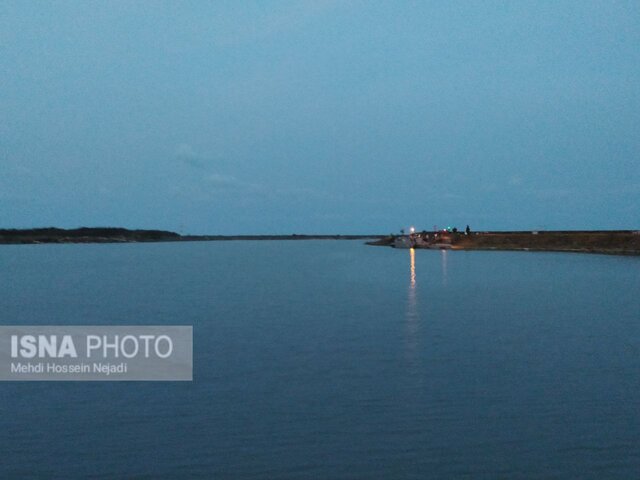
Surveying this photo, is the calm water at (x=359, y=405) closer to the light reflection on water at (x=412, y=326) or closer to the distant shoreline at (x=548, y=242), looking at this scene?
the light reflection on water at (x=412, y=326)

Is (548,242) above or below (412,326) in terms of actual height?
above

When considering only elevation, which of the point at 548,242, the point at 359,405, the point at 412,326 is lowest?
the point at 359,405

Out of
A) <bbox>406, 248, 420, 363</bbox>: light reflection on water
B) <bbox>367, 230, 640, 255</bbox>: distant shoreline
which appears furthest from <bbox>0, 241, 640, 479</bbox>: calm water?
<bbox>367, 230, 640, 255</bbox>: distant shoreline

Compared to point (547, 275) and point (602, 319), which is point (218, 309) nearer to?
point (602, 319)

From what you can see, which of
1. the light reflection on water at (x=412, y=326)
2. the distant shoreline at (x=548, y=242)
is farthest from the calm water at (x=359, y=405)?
the distant shoreline at (x=548, y=242)

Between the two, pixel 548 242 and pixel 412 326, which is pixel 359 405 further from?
pixel 548 242

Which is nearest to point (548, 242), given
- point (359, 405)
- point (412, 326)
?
point (412, 326)

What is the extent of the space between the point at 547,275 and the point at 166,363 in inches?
2212

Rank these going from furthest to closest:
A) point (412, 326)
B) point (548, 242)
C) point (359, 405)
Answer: point (548, 242)
point (412, 326)
point (359, 405)

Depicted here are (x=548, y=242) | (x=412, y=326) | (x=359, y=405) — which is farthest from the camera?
(x=548, y=242)

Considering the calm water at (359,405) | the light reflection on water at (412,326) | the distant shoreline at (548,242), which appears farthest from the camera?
the distant shoreline at (548,242)

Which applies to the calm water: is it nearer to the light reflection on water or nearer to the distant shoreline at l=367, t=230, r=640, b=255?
the light reflection on water

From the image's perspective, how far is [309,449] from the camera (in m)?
14.1

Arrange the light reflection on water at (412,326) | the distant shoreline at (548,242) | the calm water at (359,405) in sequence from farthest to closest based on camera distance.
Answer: the distant shoreline at (548,242), the light reflection on water at (412,326), the calm water at (359,405)
